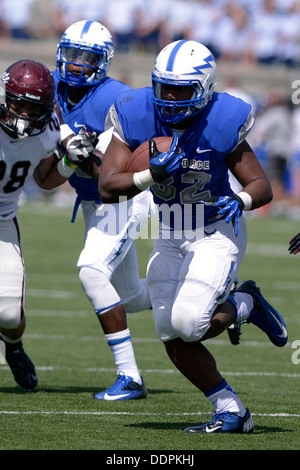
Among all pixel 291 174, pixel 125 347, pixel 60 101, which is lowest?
pixel 291 174

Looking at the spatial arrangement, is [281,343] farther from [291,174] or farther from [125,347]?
[291,174]

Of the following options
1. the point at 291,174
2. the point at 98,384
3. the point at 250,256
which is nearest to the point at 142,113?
the point at 98,384

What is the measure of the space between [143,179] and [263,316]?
1.23 meters

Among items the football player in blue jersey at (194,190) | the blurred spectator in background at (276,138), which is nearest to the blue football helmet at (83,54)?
the football player in blue jersey at (194,190)

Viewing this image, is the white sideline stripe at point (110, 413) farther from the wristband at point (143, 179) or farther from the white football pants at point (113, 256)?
the wristband at point (143, 179)

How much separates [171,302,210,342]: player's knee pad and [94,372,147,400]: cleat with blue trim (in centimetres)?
111

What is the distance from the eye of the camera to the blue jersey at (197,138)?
4215mm

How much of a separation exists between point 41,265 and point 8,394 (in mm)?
5914

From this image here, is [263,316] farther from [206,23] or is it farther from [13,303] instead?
[206,23]

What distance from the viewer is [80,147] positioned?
508cm

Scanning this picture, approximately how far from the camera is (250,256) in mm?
12195

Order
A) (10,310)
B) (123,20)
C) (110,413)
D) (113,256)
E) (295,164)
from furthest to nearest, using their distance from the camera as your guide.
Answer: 1. (123,20)
2. (295,164)
3. (113,256)
4. (10,310)
5. (110,413)

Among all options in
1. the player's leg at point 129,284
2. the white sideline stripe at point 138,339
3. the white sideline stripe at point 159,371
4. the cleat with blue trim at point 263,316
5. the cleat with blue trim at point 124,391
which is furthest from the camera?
the white sideline stripe at point 138,339

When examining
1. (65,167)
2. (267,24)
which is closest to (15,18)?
(267,24)
